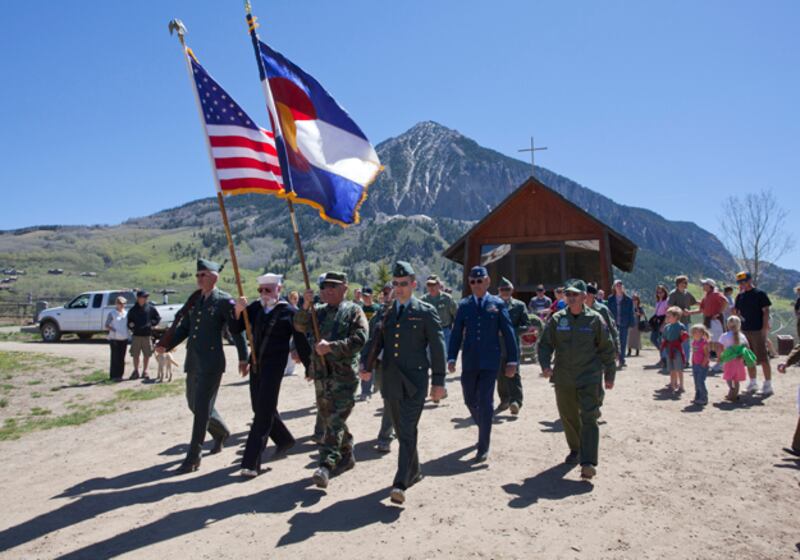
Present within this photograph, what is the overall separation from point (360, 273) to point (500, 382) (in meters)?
144

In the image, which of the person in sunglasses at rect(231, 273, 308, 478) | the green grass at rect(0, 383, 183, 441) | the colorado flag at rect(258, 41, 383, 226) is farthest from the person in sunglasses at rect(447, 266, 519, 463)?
the green grass at rect(0, 383, 183, 441)

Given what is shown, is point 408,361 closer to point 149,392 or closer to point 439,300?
point 439,300

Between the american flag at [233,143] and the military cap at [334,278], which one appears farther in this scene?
the american flag at [233,143]

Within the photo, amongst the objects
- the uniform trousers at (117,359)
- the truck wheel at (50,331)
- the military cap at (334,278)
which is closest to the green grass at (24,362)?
the uniform trousers at (117,359)

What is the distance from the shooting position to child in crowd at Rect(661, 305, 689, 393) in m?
10.6

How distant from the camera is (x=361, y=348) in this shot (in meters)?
5.95

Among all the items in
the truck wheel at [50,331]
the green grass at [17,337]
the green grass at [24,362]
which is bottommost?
the green grass at [24,362]

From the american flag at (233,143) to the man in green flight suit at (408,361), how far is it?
2.09m

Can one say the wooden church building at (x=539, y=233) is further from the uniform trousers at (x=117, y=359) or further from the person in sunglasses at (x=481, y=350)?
the person in sunglasses at (x=481, y=350)

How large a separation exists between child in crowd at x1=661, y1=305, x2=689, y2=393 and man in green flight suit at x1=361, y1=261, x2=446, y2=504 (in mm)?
6693

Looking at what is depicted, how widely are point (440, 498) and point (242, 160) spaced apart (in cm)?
437

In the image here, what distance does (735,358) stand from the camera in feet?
31.9

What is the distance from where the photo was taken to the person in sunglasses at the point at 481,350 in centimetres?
659

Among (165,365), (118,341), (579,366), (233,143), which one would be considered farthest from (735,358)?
(118,341)
